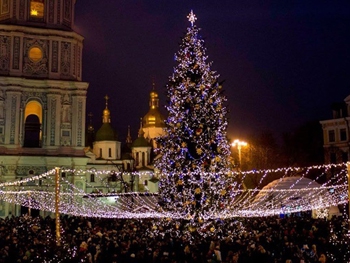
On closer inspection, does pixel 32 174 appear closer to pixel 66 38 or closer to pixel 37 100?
pixel 37 100

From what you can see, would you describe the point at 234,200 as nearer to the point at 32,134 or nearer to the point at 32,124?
the point at 32,134

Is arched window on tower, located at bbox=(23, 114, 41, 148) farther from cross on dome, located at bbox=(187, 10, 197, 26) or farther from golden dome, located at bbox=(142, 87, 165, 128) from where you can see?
golden dome, located at bbox=(142, 87, 165, 128)

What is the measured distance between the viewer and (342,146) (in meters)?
41.0

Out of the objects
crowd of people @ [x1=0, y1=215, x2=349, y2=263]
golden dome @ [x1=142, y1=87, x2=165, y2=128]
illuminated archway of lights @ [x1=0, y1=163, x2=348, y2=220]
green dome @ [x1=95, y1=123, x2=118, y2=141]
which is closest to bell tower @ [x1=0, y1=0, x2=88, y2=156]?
illuminated archway of lights @ [x1=0, y1=163, x2=348, y2=220]

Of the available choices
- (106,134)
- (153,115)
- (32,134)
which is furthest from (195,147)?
(153,115)

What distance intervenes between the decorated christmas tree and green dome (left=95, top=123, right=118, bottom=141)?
35.3 metres

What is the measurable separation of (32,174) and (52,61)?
8047mm

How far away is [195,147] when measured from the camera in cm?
1805

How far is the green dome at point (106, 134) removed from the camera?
53219 millimetres

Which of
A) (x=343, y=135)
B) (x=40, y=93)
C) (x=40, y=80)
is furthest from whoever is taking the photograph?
(x=343, y=135)

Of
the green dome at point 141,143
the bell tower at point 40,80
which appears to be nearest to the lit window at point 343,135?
the bell tower at point 40,80

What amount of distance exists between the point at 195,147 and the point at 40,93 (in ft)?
64.8

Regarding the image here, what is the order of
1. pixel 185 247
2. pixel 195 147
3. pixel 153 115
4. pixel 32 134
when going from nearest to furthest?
pixel 185 247 → pixel 195 147 → pixel 32 134 → pixel 153 115

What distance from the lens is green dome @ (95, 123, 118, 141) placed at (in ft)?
175
